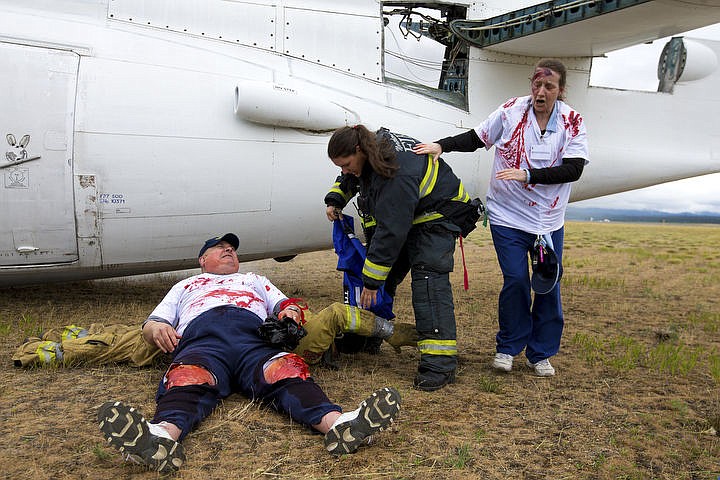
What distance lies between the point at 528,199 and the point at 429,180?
0.75 meters

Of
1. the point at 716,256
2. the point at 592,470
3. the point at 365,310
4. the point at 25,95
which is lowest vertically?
the point at 716,256

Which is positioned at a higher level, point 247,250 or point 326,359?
point 247,250

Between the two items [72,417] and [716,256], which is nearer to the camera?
[72,417]

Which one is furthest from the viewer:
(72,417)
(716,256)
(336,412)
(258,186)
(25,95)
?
(716,256)

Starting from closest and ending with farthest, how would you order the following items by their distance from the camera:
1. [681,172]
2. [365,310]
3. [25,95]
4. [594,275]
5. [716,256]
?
[365,310] → [25,95] → [681,172] → [594,275] → [716,256]

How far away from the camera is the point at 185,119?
5.07 meters

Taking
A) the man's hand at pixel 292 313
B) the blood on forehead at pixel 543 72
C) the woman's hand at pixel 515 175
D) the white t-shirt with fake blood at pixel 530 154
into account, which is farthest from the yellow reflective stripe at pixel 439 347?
the blood on forehead at pixel 543 72

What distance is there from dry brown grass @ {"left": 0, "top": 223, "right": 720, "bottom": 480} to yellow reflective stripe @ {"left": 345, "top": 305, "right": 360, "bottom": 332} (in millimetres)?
350

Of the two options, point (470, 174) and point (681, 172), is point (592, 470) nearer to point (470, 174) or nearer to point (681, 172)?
point (470, 174)

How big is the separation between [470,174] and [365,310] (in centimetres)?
265

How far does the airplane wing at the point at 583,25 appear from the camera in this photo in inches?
198

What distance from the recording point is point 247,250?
18.6 ft

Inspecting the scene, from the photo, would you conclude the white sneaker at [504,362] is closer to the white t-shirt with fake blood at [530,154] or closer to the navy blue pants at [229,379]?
the white t-shirt with fake blood at [530,154]

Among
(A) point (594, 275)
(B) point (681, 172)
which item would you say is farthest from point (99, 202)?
(A) point (594, 275)
